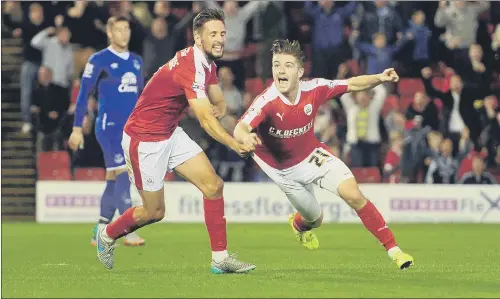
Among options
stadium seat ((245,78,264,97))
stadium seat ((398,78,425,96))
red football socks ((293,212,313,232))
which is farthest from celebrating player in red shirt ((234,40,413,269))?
stadium seat ((398,78,425,96))

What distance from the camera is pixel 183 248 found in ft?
47.1

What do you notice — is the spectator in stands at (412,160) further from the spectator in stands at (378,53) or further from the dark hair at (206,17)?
the dark hair at (206,17)

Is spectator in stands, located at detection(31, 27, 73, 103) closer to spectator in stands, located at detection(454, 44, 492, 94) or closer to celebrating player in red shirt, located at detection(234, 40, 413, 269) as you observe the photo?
spectator in stands, located at detection(454, 44, 492, 94)

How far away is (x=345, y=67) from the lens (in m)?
20.8

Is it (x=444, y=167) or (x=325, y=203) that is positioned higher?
(x=444, y=167)

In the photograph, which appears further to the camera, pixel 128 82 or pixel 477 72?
pixel 477 72

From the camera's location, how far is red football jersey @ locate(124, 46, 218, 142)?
10.2 metres

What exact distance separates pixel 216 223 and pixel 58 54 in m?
11.1

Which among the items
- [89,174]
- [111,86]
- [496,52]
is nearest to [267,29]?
[89,174]

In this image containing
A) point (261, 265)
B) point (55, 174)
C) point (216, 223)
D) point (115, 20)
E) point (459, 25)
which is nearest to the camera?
Answer: point (216, 223)

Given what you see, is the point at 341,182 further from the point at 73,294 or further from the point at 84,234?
the point at 84,234

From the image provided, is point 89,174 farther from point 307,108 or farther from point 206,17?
point 206,17

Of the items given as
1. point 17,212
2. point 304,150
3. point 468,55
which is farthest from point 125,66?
point 468,55

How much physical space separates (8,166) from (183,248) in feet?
27.0
